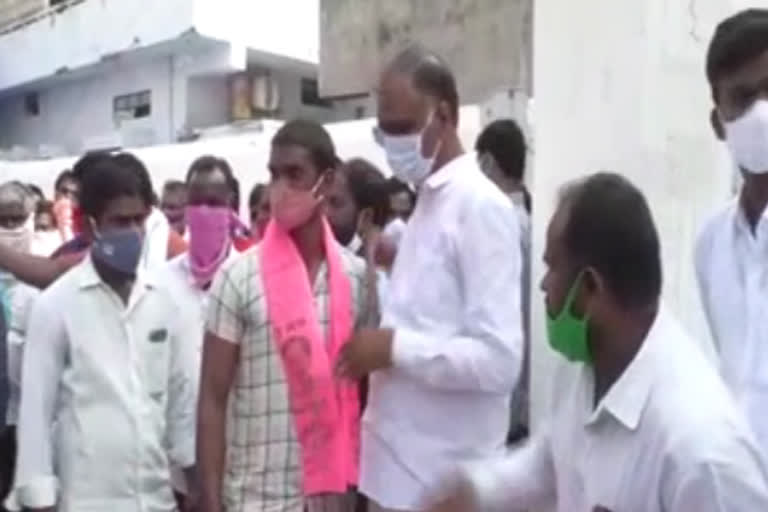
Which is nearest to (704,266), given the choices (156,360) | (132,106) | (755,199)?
(755,199)

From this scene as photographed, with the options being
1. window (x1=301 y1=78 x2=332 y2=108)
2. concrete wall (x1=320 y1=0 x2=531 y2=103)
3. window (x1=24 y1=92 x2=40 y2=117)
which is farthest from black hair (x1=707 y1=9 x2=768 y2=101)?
window (x1=24 y1=92 x2=40 y2=117)

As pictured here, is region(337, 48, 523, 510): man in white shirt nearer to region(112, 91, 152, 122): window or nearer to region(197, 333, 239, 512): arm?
region(197, 333, 239, 512): arm

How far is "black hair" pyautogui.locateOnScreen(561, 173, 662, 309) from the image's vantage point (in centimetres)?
198

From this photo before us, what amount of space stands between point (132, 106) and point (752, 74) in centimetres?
1954

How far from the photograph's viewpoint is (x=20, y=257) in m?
4.28

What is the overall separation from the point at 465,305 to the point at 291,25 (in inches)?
693

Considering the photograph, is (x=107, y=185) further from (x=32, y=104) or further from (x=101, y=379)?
(x=32, y=104)

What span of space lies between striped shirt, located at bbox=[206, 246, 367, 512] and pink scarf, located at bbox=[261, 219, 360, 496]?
3cm

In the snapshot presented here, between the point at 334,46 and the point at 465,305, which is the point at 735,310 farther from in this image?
the point at 334,46

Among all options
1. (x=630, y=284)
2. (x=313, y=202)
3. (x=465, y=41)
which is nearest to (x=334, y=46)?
(x=465, y=41)

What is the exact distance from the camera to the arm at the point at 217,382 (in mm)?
3236

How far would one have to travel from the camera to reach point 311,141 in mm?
3316

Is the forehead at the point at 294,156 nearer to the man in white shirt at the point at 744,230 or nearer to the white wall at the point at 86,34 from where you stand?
the man in white shirt at the point at 744,230

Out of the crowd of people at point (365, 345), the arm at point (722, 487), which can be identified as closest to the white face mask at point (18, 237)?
the crowd of people at point (365, 345)
